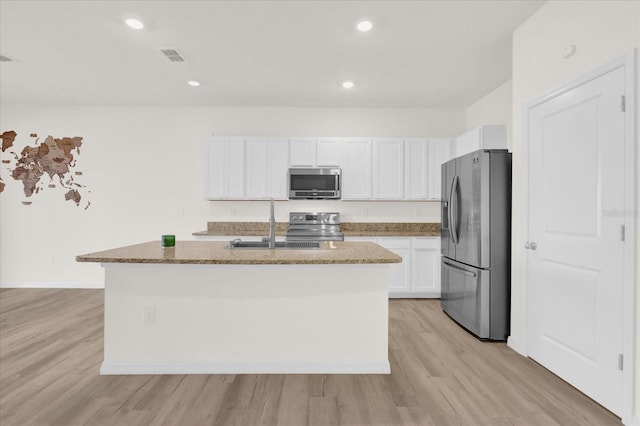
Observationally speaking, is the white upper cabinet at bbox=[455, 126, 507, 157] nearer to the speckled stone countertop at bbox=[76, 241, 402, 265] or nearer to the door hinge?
the speckled stone countertop at bbox=[76, 241, 402, 265]

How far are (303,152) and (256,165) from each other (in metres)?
0.68

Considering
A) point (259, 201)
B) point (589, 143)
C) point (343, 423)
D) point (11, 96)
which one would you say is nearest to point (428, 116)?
point (259, 201)

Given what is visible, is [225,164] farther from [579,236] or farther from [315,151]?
[579,236]

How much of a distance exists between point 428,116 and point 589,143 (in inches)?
129

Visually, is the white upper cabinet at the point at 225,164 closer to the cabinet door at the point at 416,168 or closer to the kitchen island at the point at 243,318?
the cabinet door at the point at 416,168

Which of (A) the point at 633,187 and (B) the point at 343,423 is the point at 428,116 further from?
(B) the point at 343,423

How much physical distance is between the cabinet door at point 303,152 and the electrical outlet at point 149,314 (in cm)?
288

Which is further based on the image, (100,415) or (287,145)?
(287,145)

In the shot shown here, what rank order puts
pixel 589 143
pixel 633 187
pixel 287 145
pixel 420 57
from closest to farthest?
1. pixel 633 187
2. pixel 589 143
3. pixel 420 57
4. pixel 287 145

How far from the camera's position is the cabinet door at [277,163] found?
16.3 feet

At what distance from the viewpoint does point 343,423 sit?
1983mm

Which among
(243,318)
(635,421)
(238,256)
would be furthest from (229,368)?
(635,421)

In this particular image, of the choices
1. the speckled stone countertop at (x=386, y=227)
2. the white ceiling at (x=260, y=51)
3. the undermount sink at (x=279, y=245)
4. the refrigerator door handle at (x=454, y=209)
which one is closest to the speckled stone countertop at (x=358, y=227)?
the speckled stone countertop at (x=386, y=227)

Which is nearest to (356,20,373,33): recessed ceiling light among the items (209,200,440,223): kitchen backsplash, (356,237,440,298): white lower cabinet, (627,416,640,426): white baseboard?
(356,237,440,298): white lower cabinet
